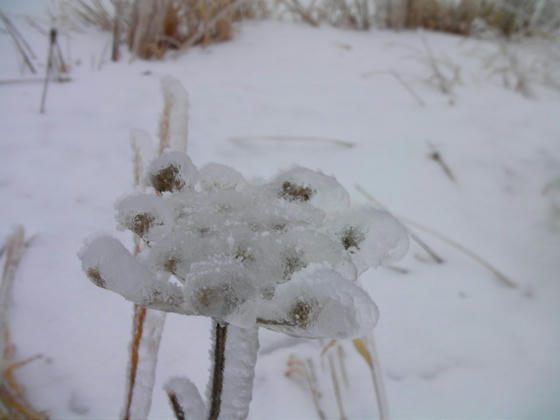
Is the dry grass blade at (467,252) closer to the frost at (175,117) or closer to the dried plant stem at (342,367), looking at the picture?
the dried plant stem at (342,367)

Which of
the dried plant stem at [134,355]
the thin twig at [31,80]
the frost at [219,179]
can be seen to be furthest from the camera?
the thin twig at [31,80]

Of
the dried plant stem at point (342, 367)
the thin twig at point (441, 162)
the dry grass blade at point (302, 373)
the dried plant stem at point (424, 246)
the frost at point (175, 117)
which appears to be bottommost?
the dry grass blade at point (302, 373)

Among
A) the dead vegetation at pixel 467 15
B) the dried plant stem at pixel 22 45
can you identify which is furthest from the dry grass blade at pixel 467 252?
the dead vegetation at pixel 467 15

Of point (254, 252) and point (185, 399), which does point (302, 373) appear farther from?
point (254, 252)

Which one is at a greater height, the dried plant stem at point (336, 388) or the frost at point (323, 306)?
the frost at point (323, 306)

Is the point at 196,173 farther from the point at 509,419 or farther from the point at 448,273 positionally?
the point at 448,273

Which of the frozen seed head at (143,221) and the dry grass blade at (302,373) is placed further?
the dry grass blade at (302,373)

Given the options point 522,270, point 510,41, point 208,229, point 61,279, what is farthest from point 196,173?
point 510,41
